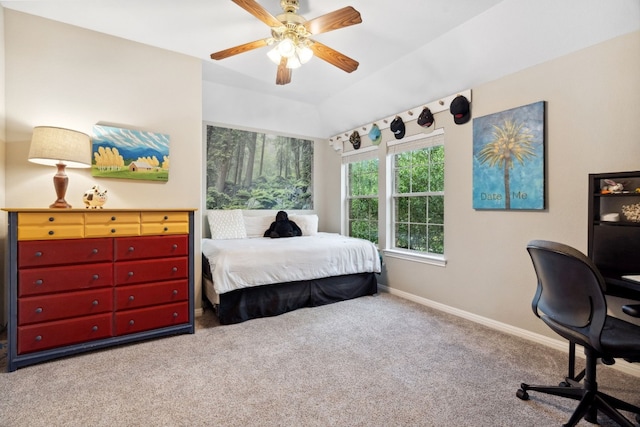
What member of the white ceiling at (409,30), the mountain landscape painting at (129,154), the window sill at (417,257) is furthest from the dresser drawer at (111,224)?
the window sill at (417,257)

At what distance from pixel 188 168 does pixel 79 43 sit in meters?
1.36

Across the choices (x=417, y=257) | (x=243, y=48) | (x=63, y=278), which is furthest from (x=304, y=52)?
(x=417, y=257)

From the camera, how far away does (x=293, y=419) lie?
1.60m

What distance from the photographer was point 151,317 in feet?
8.25

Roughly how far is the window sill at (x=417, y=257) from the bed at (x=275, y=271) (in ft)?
0.81

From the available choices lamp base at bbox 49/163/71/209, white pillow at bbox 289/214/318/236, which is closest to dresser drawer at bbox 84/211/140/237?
lamp base at bbox 49/163/71/209

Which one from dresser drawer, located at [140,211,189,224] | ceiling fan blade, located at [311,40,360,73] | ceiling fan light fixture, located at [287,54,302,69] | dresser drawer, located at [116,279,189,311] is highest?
ceiling fan blade, located at [311,40,360,73]

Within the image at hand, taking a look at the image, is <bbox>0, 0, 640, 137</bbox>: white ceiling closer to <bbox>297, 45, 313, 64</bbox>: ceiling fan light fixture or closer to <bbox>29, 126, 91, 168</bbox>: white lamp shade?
<bbox>297, 45, 313, 64</bbox>: ceiling fan light fixture

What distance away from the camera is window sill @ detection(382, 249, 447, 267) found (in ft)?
11.0

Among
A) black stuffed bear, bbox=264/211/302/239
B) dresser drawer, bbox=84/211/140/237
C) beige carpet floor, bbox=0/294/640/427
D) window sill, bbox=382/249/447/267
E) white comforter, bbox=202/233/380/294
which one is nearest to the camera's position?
beige carpet floor, bbox=0/294/640/427

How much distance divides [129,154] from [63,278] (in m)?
1.19

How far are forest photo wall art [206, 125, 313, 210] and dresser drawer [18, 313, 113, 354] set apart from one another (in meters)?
2.11

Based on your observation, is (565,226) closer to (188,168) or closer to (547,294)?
(547,294)

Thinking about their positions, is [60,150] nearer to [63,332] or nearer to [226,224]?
[63,332]
